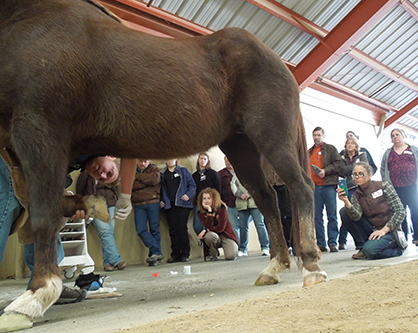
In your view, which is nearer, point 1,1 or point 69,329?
point 69,329

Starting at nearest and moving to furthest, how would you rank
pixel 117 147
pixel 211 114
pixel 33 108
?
pixel 33 108, pixel 117 147, pixel 211 114

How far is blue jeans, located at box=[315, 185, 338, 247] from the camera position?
6.37m

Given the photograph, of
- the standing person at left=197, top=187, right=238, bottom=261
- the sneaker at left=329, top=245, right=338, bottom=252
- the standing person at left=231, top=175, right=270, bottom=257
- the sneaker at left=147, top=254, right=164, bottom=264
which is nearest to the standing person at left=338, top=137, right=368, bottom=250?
the sneaker at left=329, top=245, right=338, bottom=252

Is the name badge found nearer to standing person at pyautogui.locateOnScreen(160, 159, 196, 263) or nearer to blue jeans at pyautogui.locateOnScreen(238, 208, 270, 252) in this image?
blue jeans at pyautogui.locateOnScreen(238, 208, 270, 252)

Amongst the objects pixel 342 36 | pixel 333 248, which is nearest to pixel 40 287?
pixel 333 248

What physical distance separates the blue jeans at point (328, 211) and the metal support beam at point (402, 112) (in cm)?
941

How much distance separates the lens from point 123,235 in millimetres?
7020

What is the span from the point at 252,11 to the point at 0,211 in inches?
279

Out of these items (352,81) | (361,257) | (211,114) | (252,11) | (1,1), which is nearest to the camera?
(1,1)

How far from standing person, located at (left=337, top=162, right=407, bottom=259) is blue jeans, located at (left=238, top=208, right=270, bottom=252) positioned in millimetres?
1906

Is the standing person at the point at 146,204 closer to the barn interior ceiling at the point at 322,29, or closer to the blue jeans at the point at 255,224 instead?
the blue jeans at the point at 255,224

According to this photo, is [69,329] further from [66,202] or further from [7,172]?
[7,172]

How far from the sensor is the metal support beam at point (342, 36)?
25.7 feet

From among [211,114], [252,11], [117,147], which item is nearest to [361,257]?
[211,114]
